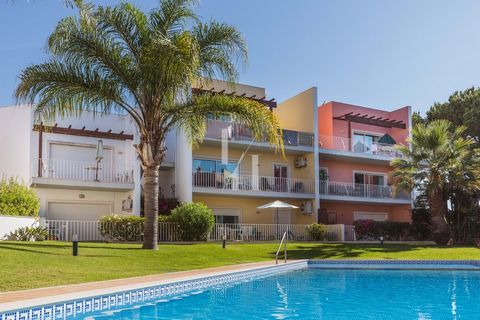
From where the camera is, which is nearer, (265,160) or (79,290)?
(79,290)

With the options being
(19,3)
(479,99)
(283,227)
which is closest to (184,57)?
(19,3)

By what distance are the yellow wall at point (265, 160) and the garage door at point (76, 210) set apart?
5688 millimetres

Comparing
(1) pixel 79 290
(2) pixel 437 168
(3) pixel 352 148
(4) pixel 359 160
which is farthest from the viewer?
(4) pixel 359 160

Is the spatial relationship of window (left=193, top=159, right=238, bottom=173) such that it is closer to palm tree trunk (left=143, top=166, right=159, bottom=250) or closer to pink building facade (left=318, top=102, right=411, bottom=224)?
pink building facade (left=318, top=102, right=411, bottom=224)

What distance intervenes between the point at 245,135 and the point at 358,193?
8.07 metres

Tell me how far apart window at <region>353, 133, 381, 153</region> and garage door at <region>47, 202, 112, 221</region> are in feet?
50.6

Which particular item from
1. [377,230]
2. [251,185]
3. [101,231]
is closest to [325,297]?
[101,231]

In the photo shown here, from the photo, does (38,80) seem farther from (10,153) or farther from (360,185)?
(360,185)

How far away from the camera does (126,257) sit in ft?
46.9

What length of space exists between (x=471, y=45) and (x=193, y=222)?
12.7 meters

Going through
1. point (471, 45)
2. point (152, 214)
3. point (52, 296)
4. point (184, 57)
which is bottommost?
point (52, 296)

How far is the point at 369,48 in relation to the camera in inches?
789

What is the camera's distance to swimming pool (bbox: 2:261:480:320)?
9117mm

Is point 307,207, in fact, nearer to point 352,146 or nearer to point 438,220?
point 352,146
